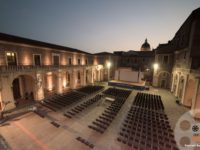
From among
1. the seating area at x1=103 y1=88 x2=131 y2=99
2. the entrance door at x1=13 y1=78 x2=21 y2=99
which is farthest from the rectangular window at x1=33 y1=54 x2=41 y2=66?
the seating area at x1=103 y1=88 x2=131 y2=99

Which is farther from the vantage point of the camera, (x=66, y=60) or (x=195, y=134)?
(x=66, y=60)

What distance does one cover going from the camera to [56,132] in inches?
330

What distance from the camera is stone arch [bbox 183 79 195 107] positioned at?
13.9 meters

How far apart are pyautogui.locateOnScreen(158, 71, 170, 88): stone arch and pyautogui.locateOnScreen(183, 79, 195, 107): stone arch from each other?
34.4 feet

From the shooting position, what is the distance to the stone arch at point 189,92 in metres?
13.9

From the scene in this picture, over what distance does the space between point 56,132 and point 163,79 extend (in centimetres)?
2693

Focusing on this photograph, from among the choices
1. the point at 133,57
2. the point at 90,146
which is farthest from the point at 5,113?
the point at 133,57

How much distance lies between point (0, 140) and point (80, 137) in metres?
6.02

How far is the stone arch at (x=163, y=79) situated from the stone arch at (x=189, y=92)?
34.4ft

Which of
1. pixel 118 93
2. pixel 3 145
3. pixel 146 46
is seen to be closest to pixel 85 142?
pixel 3 145

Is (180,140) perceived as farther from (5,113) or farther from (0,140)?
(5,113)

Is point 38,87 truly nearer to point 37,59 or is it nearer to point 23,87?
point 23,87

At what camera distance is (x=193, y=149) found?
699 cm

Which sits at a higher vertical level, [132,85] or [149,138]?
[132,85]
